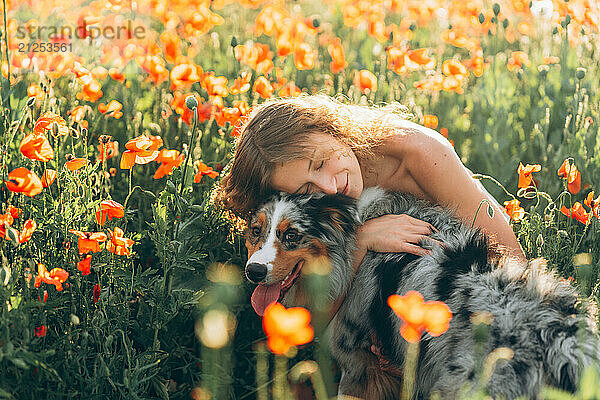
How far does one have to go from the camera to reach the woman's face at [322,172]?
9.24 ft

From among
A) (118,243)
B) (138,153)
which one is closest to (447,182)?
(138,153)

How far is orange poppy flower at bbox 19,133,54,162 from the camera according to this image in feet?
7.93

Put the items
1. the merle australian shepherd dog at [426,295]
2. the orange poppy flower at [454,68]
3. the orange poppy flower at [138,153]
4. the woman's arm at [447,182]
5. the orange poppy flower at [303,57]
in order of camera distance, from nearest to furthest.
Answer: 1. the merle australian shepherd dog at [426,295]
2. the orange poppy flower at [138,153]
3. the woman's arm at [447,182]
4. the orange poppy flower at [454,68]
5. the orange poppy flower at [303,57]

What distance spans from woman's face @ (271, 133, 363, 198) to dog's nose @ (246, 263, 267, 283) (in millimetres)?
409

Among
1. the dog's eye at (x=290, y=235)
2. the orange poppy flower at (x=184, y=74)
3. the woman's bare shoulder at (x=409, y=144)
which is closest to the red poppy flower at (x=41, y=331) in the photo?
the dog's eye at (x=290, y=235)

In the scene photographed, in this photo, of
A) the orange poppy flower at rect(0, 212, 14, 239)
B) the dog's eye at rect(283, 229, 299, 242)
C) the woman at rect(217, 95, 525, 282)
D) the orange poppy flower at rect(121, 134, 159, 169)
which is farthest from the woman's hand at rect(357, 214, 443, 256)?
the orange poppy flower at rect(0, 212, 14, 239)

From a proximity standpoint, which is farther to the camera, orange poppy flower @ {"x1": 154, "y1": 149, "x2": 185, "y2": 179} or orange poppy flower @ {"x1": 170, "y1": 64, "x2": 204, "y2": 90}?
orange poppy flower @ {"x1": 170, "y1": 64, "x2": 204, "y2": 90}

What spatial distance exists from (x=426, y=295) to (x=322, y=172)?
2.26 feet

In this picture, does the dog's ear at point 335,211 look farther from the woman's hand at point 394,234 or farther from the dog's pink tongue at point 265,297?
the dog's pink tongue at point 265,297

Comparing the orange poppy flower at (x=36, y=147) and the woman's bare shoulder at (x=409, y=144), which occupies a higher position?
the orange poppy flower at (x=36, y=147)

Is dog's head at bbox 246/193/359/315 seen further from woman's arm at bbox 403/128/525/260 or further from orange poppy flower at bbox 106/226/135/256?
woman's arm at bbox 403/128/525/260

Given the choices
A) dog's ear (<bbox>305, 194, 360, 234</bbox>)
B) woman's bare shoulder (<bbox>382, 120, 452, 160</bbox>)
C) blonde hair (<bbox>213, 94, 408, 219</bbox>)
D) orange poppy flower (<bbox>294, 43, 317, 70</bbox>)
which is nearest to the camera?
dog's ear (<bbox>305, 194, 360, 234</bbox>)

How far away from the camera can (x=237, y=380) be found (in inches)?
118

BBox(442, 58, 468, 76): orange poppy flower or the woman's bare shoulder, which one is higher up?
BBox(442, 58, 468, 76): orange poppy flower
